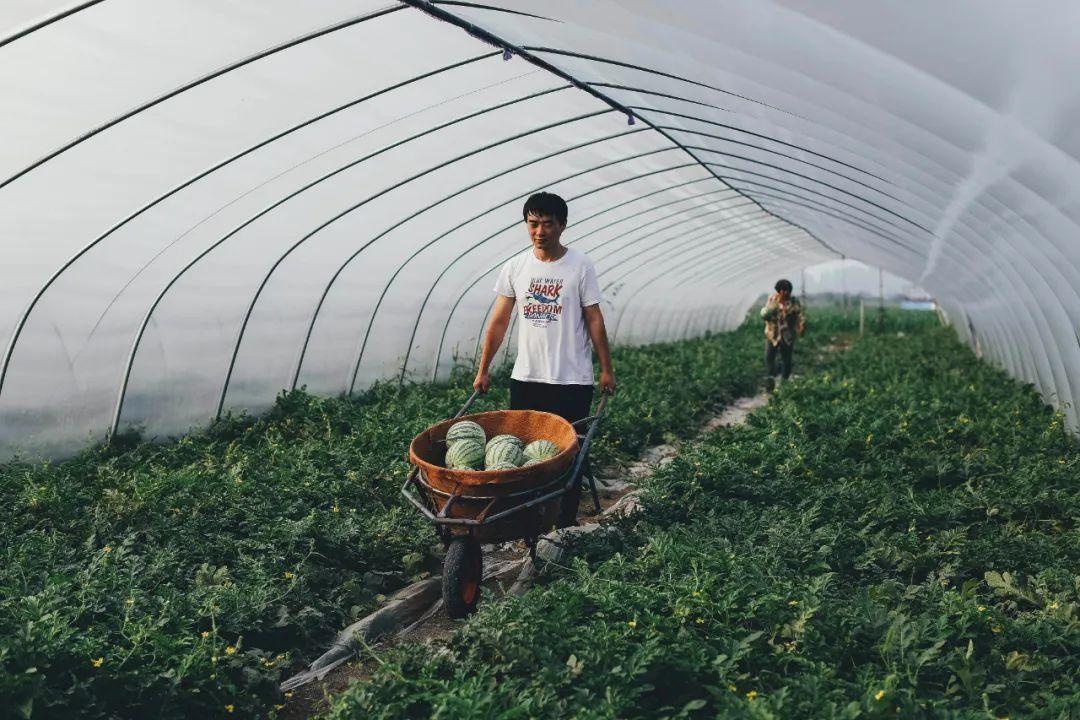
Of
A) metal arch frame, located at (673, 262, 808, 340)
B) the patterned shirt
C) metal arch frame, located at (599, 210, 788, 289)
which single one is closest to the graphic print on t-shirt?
the patterned shirt

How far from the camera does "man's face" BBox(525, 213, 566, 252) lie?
507cm

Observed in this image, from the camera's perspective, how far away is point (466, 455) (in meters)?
4.80

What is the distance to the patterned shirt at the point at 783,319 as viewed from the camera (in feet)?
41.4

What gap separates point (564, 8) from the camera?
16.9 feet

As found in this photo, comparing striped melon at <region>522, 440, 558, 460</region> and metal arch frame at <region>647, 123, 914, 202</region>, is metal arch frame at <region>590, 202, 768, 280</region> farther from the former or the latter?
striped melon at <region>522, 440, 558, 460</region>

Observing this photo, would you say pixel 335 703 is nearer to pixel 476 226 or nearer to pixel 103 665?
pixel 103 665

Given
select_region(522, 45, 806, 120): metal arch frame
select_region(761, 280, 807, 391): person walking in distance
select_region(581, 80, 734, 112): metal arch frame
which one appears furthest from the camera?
select_region(761, 280, 807, 391): person walking in distance

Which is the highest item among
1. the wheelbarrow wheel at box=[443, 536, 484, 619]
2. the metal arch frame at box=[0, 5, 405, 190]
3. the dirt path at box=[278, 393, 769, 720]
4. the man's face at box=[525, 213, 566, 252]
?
the metal arch frame at box=[0, 5, 405, 190]

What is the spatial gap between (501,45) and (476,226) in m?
4.90

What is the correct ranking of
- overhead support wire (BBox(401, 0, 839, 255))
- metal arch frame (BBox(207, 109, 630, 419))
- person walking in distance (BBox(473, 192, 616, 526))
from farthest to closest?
metal arch frame (BBox(207, 109, 630, 419))
overhead support wire (BBox(401, 0, 839, 255))
person walking in distance (BBox(473, 192, 616, 526))

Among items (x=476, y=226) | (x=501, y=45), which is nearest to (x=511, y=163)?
(x=476, y=226)

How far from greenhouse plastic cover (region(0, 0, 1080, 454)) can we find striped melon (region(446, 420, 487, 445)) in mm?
2502

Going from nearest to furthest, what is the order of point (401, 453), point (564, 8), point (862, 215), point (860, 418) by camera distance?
point (564, 8) < point (401, 453) < point (860, 418) < point (862, 215)

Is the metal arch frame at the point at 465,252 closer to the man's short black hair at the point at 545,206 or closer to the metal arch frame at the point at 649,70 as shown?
the metal arch frame at the point at 649,70
